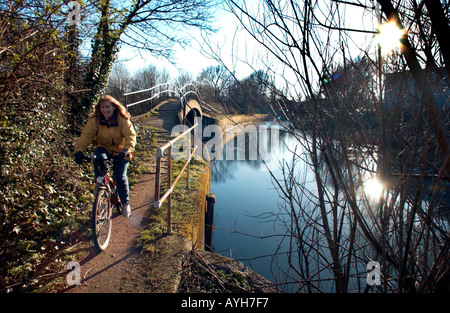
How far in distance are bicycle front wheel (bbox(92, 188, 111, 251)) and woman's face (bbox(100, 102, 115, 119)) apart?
34.6 inches

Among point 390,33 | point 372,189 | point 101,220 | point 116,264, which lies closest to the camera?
point 390,33

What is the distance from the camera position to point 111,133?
3486mm

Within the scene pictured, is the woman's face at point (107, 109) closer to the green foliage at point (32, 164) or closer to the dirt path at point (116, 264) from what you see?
the green foliage at point (32, 164)

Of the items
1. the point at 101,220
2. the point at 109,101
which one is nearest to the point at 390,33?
the point at 109,101

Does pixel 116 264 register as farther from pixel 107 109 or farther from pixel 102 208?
pixel 107 109

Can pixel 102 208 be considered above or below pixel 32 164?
below

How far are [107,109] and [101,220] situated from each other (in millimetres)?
1296

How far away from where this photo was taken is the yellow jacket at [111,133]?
343 cm

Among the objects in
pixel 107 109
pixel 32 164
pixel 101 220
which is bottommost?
pixel 101 220

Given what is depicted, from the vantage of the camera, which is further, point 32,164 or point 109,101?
point 32,164

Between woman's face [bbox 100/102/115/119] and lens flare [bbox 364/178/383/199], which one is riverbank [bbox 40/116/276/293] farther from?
woman's face [bbox 100/102/115/119]

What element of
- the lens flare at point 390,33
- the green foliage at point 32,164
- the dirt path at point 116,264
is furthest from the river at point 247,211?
the lens flare at point 390,33
